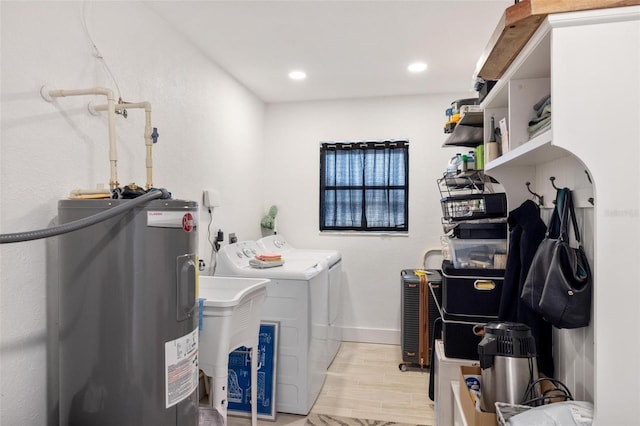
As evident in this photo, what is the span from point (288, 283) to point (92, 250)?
1.41 metres

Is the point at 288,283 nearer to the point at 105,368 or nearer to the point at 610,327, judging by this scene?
the point at 105,368

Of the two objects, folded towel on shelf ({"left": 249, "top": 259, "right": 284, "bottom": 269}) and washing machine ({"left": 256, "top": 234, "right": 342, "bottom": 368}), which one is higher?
folded towel on shelf ({"left": 249, "top": 259, "right": 284, "bottom": 269})

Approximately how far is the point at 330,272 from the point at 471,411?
194cm

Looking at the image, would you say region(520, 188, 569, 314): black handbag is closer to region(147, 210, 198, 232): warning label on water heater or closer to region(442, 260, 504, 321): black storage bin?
region(442, 260, 504, 321): black storage bin

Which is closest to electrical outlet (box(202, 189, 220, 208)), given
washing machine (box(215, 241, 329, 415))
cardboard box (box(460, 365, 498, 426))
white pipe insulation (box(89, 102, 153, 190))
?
washing machine (box(215, 241, 329, 415))

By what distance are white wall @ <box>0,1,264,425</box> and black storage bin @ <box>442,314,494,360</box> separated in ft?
5.81

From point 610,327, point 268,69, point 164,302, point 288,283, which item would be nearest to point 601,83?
point 610,327

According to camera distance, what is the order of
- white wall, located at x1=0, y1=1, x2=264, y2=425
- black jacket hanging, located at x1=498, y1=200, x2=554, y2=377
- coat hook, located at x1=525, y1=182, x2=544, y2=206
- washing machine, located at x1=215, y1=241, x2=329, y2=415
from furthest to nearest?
washing machine, located at x1=215, y1=241, x2=329, y2=415 < coat hook, located at x1=525, y1=182, x2=544, y2=206 < black jacket hanging, located at x1=498, y1=200, x2=554, y2=377 < white wall, located at x1=0, y1=1, x2=264, y2=425

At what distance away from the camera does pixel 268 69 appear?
302cm

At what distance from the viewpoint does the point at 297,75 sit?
3174mm

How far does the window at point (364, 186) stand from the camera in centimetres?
383

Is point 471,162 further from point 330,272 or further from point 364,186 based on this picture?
point 364,186

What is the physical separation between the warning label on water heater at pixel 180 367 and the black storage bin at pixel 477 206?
149cm

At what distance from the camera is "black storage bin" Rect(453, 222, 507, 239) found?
6.42 feet
